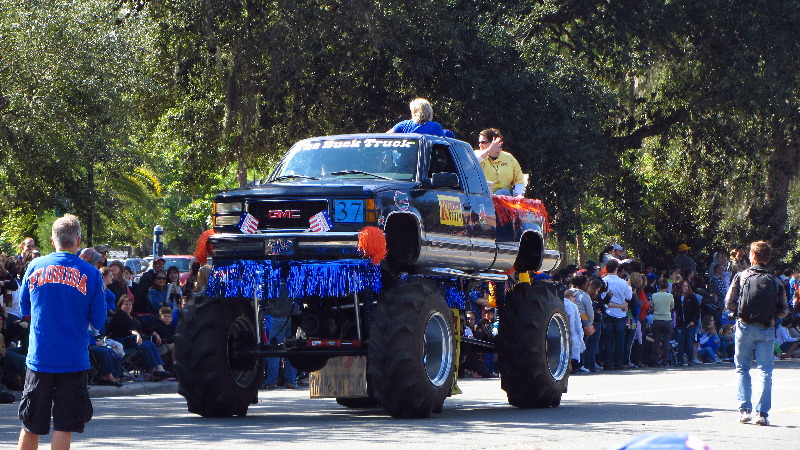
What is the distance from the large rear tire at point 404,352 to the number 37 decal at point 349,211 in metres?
0.75

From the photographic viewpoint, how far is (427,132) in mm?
14555

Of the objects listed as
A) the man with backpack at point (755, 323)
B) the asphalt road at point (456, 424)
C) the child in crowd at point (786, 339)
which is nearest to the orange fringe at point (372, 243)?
the asphalt road at point (456, 424)

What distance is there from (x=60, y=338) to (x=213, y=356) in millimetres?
4268

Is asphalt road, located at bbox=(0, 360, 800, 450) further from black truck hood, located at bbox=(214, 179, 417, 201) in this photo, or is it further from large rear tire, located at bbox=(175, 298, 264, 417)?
black truck hood, located at bbox=(214, 179, 417, 201)

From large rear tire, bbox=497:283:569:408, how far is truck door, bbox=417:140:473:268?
0.77 meters

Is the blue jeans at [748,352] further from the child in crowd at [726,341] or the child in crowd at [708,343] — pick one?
the child in crowd at [726,341]

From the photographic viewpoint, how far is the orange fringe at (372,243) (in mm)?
12328

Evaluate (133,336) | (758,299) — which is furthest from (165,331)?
(758,299)

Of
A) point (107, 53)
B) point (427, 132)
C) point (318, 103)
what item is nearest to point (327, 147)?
point (427, 132)

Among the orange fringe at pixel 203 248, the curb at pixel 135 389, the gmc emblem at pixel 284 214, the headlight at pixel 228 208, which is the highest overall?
the headlight at pixel 228 208

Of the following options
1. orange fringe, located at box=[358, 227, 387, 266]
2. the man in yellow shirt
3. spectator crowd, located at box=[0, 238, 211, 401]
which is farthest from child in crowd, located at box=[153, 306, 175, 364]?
orange fringe, located at box=[358, 227, 387, 266]

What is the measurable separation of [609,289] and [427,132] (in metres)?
10.2

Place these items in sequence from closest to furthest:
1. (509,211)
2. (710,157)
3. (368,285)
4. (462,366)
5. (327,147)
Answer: (368,285) → (327,147) → (509,211) → (462,366) → (710,157)

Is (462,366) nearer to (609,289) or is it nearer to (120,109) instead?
(609,289)
